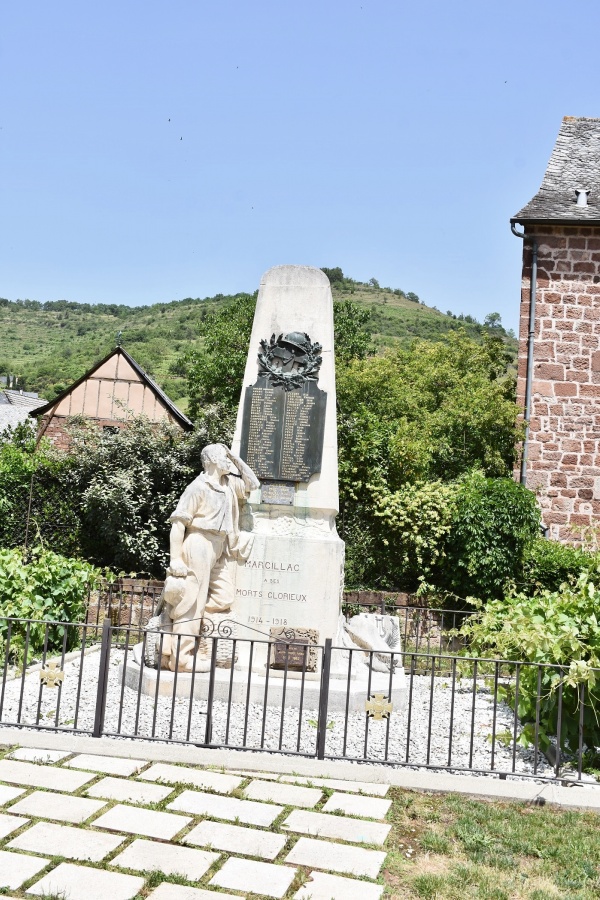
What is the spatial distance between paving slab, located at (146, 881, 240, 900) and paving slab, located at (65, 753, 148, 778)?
5.23ft

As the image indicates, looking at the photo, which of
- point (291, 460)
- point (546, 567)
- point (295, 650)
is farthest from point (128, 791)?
point (546, 567)

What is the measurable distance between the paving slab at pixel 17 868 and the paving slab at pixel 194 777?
4.41 ft

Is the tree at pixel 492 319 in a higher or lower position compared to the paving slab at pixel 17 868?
higher

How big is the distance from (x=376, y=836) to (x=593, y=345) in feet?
40.6

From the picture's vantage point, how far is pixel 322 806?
5.12 meters

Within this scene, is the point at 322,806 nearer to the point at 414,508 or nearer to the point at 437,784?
the point at 437,784

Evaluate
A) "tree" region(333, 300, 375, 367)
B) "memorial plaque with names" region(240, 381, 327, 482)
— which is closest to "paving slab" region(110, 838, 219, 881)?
"memorial plaque with names" region(240, 381, 327, 482)

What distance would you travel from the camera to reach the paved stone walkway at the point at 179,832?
3986 mm

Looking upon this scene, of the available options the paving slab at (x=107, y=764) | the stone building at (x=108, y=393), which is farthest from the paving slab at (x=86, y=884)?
the stone building at (x=108, y=393)

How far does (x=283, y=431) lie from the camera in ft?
28.3

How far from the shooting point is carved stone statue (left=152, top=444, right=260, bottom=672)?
780cm

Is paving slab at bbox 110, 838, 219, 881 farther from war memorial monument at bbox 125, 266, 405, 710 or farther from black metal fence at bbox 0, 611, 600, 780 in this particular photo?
war memorial monument at bbox 125, 266, 405, 710

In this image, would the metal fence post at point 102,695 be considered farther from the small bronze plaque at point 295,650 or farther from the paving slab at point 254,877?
the small bronze plaque at point 295,650

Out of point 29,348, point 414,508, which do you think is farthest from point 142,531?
point 29,348
